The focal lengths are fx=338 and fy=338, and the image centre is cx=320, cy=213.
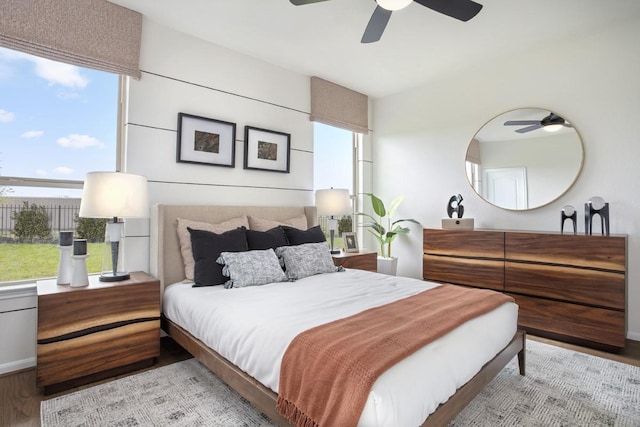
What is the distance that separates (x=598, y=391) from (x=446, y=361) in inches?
58.8

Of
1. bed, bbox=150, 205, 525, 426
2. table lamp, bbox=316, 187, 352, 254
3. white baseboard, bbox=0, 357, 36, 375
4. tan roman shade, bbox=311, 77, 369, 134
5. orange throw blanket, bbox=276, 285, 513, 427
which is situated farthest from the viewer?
tan roman shade, bbox=311, 77, 369, 134

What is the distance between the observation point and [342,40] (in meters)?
3.34

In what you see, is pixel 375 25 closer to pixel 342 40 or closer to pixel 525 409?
pixel 342 40

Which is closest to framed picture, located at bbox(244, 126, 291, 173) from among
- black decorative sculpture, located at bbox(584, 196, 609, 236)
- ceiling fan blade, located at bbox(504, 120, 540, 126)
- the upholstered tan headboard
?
the upholstered tan headboard

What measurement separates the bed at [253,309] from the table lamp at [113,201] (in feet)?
0.98

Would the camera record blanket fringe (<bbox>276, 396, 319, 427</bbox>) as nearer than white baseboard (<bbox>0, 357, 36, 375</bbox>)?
Yes

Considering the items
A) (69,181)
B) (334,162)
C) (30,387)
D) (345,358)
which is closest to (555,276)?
(345,358)

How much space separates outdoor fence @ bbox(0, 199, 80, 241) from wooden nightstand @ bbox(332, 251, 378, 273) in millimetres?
2368

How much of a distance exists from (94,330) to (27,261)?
35.5 inches

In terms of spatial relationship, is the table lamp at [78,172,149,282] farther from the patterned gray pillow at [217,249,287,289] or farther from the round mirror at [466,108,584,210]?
the round mirror at [466,108,584,210]

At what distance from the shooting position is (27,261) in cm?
256

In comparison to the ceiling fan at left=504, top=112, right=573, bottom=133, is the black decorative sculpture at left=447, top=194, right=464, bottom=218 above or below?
below

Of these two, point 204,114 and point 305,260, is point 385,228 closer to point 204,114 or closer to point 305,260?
point 305,260

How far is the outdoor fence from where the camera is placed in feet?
8.18
